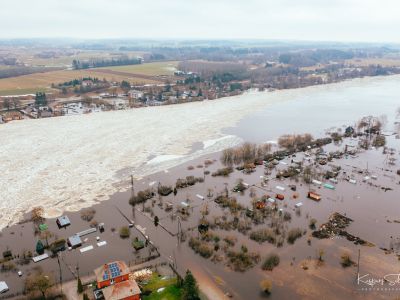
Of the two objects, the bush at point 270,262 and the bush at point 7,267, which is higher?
the bush at point 270,262

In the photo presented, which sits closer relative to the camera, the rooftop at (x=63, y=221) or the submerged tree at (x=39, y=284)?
the submerged tree at (x=39, y=284)

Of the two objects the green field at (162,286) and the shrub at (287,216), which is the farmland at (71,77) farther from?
the green field at (162,286)

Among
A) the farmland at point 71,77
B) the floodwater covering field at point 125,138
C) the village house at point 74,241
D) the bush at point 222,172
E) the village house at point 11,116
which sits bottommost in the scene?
the village house at point 74,241

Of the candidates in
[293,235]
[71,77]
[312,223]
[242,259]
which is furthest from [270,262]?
[71,77]

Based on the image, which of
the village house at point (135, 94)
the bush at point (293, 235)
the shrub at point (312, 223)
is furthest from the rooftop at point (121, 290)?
the village house at point (135, 94)

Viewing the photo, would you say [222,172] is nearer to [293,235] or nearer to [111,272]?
[293,235]

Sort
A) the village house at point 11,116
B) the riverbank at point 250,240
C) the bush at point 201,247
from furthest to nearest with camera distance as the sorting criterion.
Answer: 1. the village house at point 11,116
2. the bush at point 201,247
3. the riverbank at point 250,240

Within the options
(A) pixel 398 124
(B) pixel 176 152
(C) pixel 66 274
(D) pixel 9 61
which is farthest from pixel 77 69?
(C) pixel 66 274
